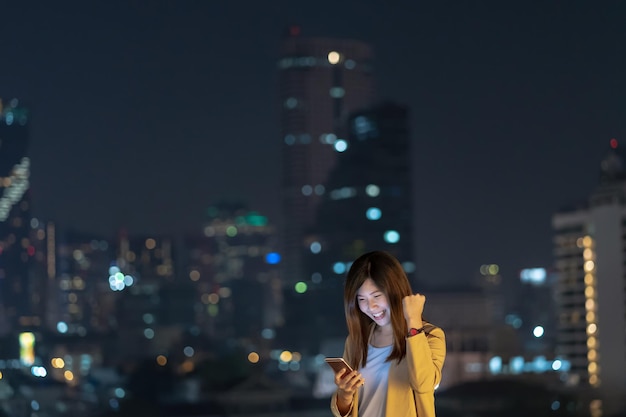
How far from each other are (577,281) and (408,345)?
33.1 meters

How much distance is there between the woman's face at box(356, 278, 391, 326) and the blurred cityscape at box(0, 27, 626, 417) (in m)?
23.6

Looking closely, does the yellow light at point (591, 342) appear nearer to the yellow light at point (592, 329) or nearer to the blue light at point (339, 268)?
the yellow light at point (592, 329)

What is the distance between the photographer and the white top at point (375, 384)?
1.48 metres

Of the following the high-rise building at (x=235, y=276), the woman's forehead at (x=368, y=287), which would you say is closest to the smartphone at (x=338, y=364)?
the woman's forehead at (x=368, y=287)

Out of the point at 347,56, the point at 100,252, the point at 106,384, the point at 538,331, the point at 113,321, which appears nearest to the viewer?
the point at 538,331

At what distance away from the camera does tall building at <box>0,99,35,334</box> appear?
1556 inches

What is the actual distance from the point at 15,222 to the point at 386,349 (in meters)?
40.7

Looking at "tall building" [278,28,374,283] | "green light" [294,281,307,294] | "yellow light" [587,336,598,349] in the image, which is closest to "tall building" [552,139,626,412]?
"yellow light" [587,336,598,349]

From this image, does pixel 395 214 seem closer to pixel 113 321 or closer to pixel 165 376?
pixel 113 321

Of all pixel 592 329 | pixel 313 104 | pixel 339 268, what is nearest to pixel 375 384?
pixel 592 329

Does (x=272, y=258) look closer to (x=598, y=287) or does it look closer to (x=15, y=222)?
(x=15, y=222)

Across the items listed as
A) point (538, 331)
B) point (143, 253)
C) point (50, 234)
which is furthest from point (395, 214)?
point (538, 331)

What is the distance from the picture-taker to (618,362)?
3008cm

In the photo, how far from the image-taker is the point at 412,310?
4.74ft
